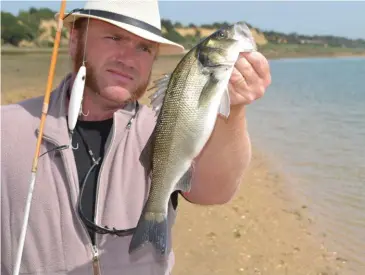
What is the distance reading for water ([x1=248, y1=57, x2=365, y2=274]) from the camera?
677 centimetres

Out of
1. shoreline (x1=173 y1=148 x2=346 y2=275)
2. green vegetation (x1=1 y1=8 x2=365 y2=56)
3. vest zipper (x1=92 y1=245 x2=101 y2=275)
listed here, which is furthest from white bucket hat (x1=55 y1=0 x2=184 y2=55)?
green vegetation (x1=1 y1=8 x2=365 y2=56)

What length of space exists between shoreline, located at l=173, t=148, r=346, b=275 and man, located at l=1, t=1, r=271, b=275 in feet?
8.69

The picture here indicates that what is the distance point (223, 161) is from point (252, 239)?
3778 mm

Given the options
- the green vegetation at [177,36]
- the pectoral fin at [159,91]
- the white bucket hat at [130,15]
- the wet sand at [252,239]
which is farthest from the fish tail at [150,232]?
the green vegetation at [177,36]

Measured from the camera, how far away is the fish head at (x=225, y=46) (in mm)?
2104

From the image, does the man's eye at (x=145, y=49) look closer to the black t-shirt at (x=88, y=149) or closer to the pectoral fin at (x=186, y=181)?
the black t-shirt at (x=88, y=149)

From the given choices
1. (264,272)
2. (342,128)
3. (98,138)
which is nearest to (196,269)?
(264,272)

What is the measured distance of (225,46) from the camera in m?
2.12

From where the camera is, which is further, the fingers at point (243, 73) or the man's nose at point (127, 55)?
the man's nose at point (127, 55)

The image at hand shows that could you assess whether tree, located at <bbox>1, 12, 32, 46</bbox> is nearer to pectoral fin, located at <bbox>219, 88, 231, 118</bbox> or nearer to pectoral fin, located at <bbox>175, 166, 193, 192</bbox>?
pectoral fin, located at <bbox>175, 166, 193, 192</bbox>

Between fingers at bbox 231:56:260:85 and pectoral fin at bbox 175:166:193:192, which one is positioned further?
pectoral fin at bbox 175:166:193:192

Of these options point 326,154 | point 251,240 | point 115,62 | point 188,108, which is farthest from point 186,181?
point 326,154

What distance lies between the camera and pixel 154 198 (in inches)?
91.8

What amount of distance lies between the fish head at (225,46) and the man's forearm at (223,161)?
0.38 meters
